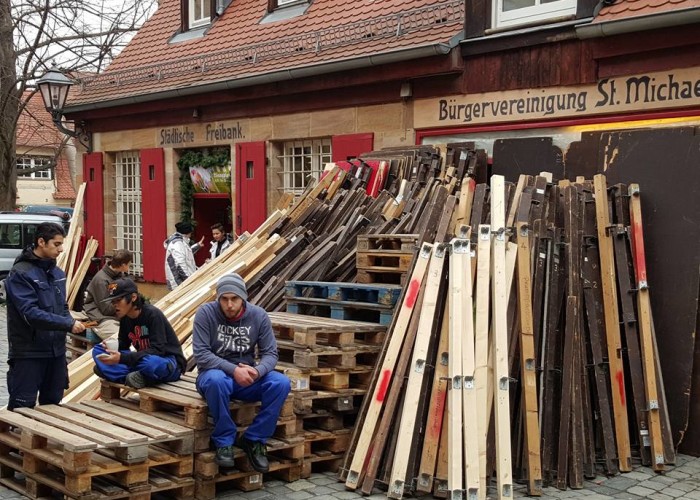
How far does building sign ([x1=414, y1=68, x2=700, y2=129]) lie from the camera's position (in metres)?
9.62

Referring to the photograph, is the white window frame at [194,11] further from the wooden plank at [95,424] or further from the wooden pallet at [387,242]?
the wooden plank at [95,424]

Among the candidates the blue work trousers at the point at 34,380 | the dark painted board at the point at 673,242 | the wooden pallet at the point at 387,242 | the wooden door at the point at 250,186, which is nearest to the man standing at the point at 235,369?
the blue work trousers at the point at 34,380

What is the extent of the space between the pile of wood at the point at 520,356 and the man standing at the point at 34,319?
254 cm

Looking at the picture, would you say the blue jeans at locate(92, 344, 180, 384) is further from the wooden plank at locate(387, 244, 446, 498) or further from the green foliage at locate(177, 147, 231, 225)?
the green foliage at locate(177, 147, 231, 225)

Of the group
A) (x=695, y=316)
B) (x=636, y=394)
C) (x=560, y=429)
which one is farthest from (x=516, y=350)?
(x=695, y=316)

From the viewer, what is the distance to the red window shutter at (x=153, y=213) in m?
17.9

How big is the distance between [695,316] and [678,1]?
3747mm

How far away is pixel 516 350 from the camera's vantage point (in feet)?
22.9

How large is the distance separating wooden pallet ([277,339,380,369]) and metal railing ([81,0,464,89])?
6.36 meters

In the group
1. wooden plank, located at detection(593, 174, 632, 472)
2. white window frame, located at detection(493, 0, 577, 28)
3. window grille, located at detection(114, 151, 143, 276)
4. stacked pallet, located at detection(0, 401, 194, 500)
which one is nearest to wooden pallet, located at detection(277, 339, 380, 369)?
stacked pallet, located at detection(0, 401, 194, 500)

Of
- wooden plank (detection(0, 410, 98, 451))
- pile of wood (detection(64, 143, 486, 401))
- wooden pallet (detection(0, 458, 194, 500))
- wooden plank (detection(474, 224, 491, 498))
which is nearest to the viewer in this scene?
wooden plank (detection(0, 410, 98, 451))

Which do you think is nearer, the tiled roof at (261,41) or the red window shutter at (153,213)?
the tiled roof at (261,41)

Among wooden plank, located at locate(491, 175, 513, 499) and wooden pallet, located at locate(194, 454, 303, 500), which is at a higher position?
wooden plank, located at locate(491, 175, 513, 499)

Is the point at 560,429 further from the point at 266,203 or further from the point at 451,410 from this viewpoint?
the point at 266,203
